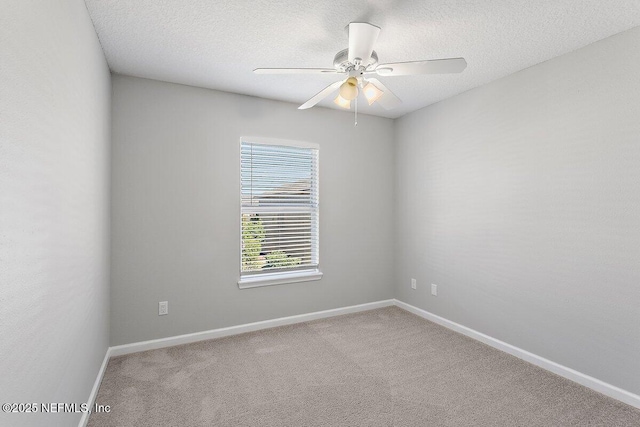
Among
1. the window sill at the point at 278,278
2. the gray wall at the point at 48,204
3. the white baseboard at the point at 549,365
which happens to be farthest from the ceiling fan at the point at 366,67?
the white baseboard at the point at 549,365

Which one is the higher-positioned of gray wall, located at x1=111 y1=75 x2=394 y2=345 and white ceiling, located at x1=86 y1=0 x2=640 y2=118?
white ceiling, located at x1=86 y1=0 x2=640 y2=118

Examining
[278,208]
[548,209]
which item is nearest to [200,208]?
[278,208]

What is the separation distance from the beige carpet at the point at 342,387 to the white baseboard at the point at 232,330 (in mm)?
81

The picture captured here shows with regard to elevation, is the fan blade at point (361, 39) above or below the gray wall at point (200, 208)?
above

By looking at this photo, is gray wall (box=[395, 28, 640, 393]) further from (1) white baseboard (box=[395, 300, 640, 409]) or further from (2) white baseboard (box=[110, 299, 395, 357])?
(2) white baseboard (box=[110, 299, 395, 357])

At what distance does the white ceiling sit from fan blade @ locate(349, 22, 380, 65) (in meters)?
0.26

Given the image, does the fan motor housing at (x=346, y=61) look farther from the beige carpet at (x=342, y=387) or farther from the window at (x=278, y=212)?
the beige carpet at (x=342, y=387)

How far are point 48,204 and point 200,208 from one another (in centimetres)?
180

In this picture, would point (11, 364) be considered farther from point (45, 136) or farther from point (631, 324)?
point (631, 324)

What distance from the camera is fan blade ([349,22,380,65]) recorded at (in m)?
1.62

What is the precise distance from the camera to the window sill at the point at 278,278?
3270 millimetres

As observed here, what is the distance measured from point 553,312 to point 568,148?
1279 mm

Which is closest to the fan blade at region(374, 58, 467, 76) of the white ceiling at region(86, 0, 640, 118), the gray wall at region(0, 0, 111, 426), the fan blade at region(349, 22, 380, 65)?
the fan blade at region(349, 22, 380, 65)

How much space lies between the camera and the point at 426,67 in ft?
6.14
